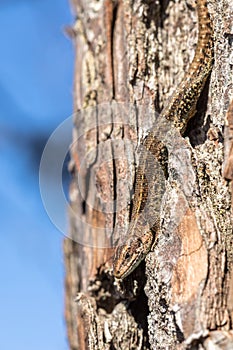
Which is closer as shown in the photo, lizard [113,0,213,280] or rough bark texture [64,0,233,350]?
rough bark texture [64,0,233,350]

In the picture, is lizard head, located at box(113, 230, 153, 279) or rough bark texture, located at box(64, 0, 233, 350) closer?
rough bark texture, located at box(64, 0, 233, 350)

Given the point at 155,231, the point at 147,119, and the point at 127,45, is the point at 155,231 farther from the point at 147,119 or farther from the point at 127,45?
the point at 127,45

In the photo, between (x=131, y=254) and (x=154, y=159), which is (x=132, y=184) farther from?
(x=131, y=254)

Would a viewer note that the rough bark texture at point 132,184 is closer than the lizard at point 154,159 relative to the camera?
Yes

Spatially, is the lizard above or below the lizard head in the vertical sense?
above

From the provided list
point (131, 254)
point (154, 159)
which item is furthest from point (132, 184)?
point (131, 254)
